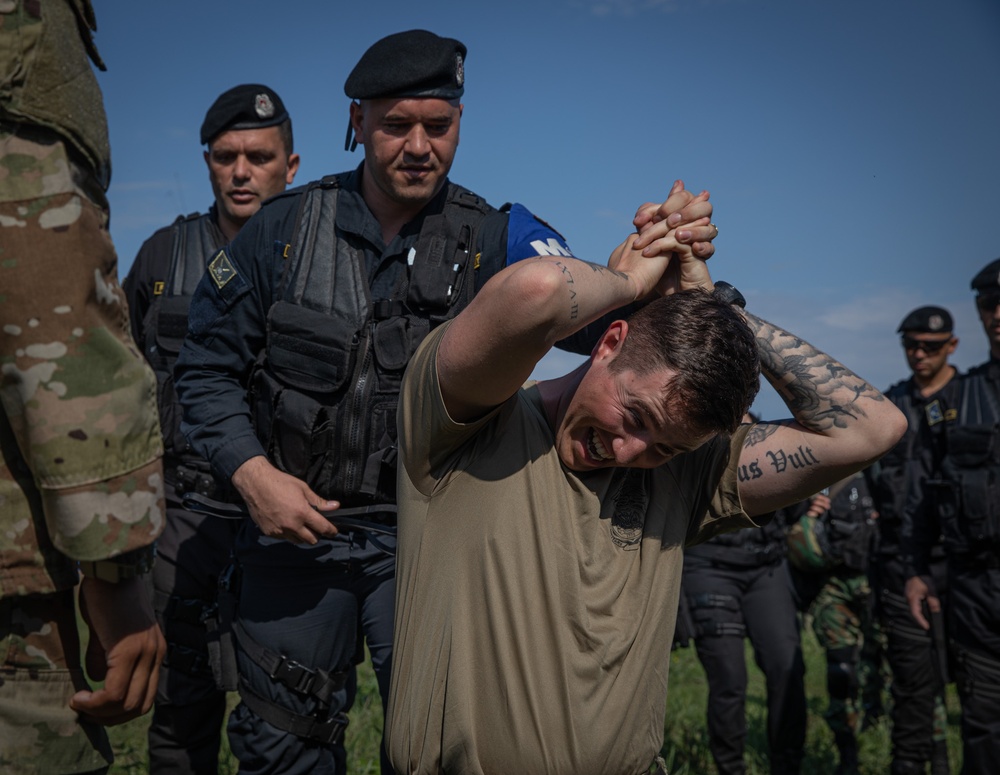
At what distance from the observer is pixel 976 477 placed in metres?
6.44

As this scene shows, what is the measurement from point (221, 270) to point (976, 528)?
15.3 feet

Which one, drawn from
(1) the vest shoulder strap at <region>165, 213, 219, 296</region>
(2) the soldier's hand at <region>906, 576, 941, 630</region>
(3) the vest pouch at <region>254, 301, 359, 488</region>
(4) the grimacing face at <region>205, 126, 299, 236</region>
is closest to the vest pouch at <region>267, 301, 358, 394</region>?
(3) the vest pouch at <region>254, 301, 359, 488</region>

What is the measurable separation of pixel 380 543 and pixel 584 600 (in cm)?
116

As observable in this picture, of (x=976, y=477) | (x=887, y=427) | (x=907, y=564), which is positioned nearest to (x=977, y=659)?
(x=976, y=477)

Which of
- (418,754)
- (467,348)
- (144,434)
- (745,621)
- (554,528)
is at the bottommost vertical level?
(745,621)

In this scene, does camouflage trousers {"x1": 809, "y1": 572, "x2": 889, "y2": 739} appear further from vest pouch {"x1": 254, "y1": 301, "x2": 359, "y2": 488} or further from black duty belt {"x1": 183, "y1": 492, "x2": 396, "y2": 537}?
vest pouch {"x1": 254, "y1": 301, "x2": 359, "y2": 488}

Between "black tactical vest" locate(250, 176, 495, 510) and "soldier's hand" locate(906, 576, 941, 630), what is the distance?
16.3 ft

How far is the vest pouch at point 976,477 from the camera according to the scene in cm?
624

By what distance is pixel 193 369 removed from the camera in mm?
3686

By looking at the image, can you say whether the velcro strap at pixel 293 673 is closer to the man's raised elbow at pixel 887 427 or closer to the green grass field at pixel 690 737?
the man's raised elbow at pixel 887 427

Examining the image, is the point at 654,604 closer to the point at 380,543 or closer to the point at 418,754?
the point at 418,754

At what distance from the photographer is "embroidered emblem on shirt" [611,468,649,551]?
2.67m

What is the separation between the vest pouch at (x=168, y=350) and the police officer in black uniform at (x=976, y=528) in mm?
4491

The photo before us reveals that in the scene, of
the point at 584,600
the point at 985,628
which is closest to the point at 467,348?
the point at 584,600
